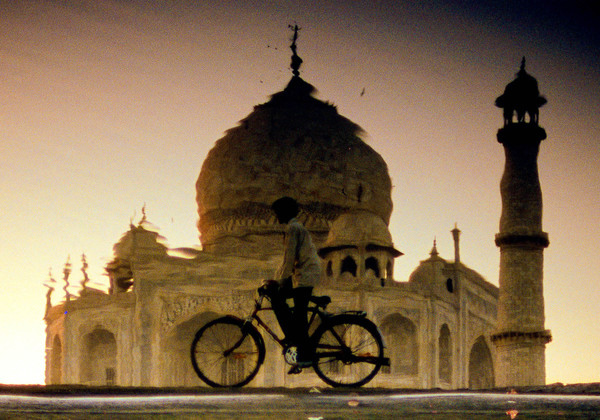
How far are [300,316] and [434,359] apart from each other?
19.0 m

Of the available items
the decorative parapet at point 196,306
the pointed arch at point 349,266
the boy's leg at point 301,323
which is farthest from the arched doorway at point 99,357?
the boy's leg at point 301,323

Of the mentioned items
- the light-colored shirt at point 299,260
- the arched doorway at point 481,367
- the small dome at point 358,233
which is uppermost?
the small dome at point 358,233

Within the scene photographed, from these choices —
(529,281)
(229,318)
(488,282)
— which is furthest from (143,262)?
(229,318)

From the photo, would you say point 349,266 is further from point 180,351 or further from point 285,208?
point 285,208

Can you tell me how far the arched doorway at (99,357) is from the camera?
2489cm

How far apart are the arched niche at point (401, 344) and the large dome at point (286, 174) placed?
409 centimetres

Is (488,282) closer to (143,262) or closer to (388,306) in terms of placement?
(388,306)

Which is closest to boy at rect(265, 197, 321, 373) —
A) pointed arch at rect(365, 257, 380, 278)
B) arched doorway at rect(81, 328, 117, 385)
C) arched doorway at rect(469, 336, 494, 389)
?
arched doorway at rect(81, 328, 117, 385)

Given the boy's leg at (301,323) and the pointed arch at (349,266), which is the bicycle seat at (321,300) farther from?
the pointed arch at (349,266)

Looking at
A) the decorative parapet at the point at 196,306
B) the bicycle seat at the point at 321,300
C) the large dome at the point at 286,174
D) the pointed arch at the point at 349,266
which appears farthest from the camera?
the large dome at the point at 286,174

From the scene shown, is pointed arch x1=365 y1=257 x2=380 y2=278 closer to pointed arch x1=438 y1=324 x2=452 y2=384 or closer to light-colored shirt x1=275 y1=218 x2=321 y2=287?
pointed arch x1=438 y1=324 x2=452 y2=384

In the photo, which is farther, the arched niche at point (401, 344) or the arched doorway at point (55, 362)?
the arched doorway at point (55, 362)

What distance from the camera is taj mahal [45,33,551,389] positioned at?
20.8 meters

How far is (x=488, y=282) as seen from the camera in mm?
30828
